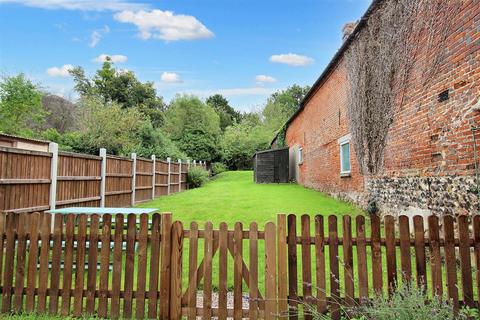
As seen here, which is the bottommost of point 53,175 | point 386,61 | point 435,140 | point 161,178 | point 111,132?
point 53,175

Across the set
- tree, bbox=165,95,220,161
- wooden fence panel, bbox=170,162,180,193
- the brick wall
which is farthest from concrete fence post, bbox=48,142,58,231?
tree, bbox=165,95,220,161

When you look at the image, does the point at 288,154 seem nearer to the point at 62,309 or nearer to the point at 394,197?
the point at 394,197

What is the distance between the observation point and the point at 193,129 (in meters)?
30.2

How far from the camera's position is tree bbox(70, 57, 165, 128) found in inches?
1586

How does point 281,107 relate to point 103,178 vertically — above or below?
above

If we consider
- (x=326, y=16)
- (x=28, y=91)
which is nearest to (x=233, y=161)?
(x=28, y=91)

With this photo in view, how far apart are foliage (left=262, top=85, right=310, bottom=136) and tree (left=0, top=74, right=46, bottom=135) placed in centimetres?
2681

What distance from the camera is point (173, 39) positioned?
2244 cm

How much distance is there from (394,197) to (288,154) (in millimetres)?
14387

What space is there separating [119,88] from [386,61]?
3919 centimetres

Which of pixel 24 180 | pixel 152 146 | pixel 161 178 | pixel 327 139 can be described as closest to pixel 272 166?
pixel 152 146

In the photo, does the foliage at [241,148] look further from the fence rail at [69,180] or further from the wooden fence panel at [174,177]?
the fence rail at [69,180]

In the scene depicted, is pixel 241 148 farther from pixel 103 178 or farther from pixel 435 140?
pixel 435 140

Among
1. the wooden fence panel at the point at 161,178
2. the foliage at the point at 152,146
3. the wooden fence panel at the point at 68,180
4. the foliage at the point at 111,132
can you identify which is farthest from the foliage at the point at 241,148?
the wooden fence panel at the point at 68,180
